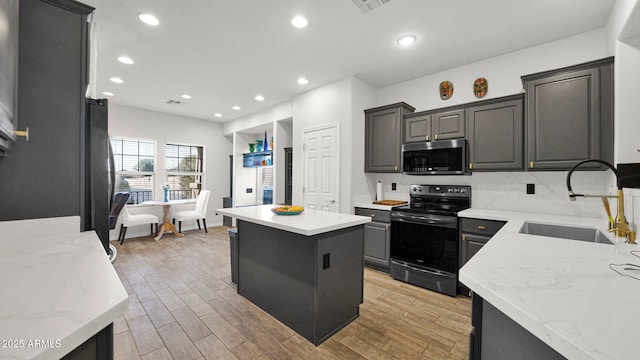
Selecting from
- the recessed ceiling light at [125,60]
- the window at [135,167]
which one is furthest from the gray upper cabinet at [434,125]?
the window at [135,167]

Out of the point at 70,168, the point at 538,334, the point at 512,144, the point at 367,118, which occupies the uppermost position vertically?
the point at 367,118

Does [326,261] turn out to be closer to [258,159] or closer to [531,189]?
[531,189]

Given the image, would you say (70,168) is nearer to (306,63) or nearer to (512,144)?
(306,63)

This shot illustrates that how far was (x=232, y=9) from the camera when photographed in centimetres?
228

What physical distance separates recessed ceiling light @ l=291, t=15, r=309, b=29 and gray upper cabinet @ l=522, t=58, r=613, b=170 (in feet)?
7.59

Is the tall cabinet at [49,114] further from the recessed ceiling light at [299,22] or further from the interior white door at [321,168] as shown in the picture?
the interior white door at [321,168]

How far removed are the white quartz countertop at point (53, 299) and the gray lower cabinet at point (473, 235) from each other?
2.89 meters

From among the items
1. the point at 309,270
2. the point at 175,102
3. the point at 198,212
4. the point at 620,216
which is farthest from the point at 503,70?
the point at 198,212

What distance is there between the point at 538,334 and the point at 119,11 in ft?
11.5

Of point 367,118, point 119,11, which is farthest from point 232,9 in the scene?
point 367,118

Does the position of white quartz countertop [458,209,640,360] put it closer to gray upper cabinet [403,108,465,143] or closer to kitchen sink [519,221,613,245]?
kitchen sink [519,221,613,245]

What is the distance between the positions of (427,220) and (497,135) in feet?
4.02

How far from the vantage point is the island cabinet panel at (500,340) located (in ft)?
2.32

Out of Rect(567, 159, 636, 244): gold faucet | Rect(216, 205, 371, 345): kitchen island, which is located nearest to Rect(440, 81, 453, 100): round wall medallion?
Rect(567, 159, 636, 244): gold faucet
